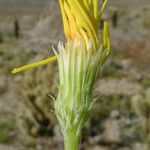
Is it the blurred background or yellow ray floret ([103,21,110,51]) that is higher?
yellow ray floret ([103,21,110,51])

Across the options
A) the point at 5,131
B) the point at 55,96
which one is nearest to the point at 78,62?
the point at 55,96

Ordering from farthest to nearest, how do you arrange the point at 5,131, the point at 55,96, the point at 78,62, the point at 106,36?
the point at 5,131 < the point at 55,96 < the point at 78,62 < the point at 106,36

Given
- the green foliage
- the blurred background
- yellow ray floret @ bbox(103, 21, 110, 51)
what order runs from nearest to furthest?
yellow ray floret @ bbox(103, 21, 110, 51)
the blurred background
the green foliage

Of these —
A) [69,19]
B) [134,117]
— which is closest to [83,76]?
[69,19]

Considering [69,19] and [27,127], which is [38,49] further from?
[69,19]

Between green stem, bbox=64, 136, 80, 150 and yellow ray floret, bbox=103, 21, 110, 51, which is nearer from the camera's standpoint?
yellow ray floret, bbox=103, 21, 110, 51

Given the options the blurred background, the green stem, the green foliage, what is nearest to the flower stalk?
the green stem

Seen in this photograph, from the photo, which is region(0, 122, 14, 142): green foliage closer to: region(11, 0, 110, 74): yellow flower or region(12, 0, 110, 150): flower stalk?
region(12, 0, 110, 150): flower stalk

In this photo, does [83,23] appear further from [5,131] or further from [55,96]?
[5,131]

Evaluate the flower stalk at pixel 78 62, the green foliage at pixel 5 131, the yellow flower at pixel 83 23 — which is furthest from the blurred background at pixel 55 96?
the yellow flower at pixel 83 23
